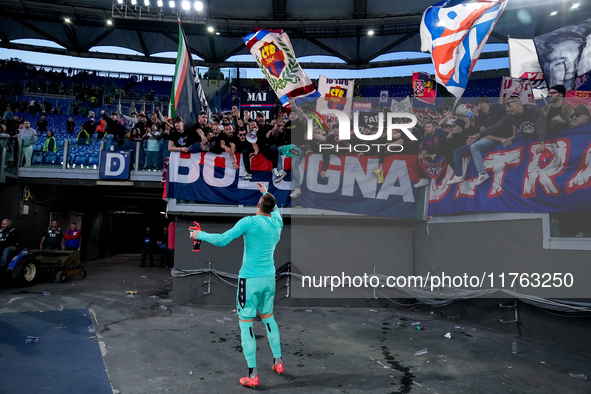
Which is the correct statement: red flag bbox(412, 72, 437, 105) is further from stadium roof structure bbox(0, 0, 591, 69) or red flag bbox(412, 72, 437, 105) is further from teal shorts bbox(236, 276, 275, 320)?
teal shorts bbox(236, 276, 275, 320)

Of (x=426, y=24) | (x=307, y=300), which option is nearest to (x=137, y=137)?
(x=307, y=300)

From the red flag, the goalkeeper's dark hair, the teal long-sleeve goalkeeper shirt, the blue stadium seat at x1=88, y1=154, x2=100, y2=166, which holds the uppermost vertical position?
the red flag

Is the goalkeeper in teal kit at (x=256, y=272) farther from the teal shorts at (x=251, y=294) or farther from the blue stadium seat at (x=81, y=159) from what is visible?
the blue stadium seat at (x=81, y=159)

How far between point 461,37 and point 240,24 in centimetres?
2317

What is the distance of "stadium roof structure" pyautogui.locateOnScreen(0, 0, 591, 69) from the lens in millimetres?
25656

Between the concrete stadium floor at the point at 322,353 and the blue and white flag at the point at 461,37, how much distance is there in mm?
5000

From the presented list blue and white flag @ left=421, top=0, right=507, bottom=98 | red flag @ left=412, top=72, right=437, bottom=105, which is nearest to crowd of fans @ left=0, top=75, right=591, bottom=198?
blue and white flag @ left=421, top=0, right=507, bottom=98

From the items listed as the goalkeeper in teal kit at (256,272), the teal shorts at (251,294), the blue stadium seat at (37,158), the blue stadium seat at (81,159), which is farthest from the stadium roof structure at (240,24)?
the teal shorts at (251,294)

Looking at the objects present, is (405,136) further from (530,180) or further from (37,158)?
(37,158)

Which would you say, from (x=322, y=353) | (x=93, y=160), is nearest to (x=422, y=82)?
(x=93, y=160)

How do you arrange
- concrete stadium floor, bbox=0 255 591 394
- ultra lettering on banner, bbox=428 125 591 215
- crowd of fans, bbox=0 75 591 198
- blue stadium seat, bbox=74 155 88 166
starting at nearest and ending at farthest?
concrete stadium floor, bbox=0 255 591 394
ultra lettering on banner, bbox=428 125 591 215
crowd of fans, bbox=0 75 591 198
blue stadium seat, bbox=74 155 88 166

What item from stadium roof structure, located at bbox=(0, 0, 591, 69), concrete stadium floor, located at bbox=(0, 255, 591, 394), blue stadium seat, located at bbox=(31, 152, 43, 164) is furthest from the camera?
stadium roof structure, located at bbox=(0, 0, 591, 69)

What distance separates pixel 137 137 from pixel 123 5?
60.9 feet

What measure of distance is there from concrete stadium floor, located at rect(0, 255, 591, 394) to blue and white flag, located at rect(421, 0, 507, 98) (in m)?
5.00
